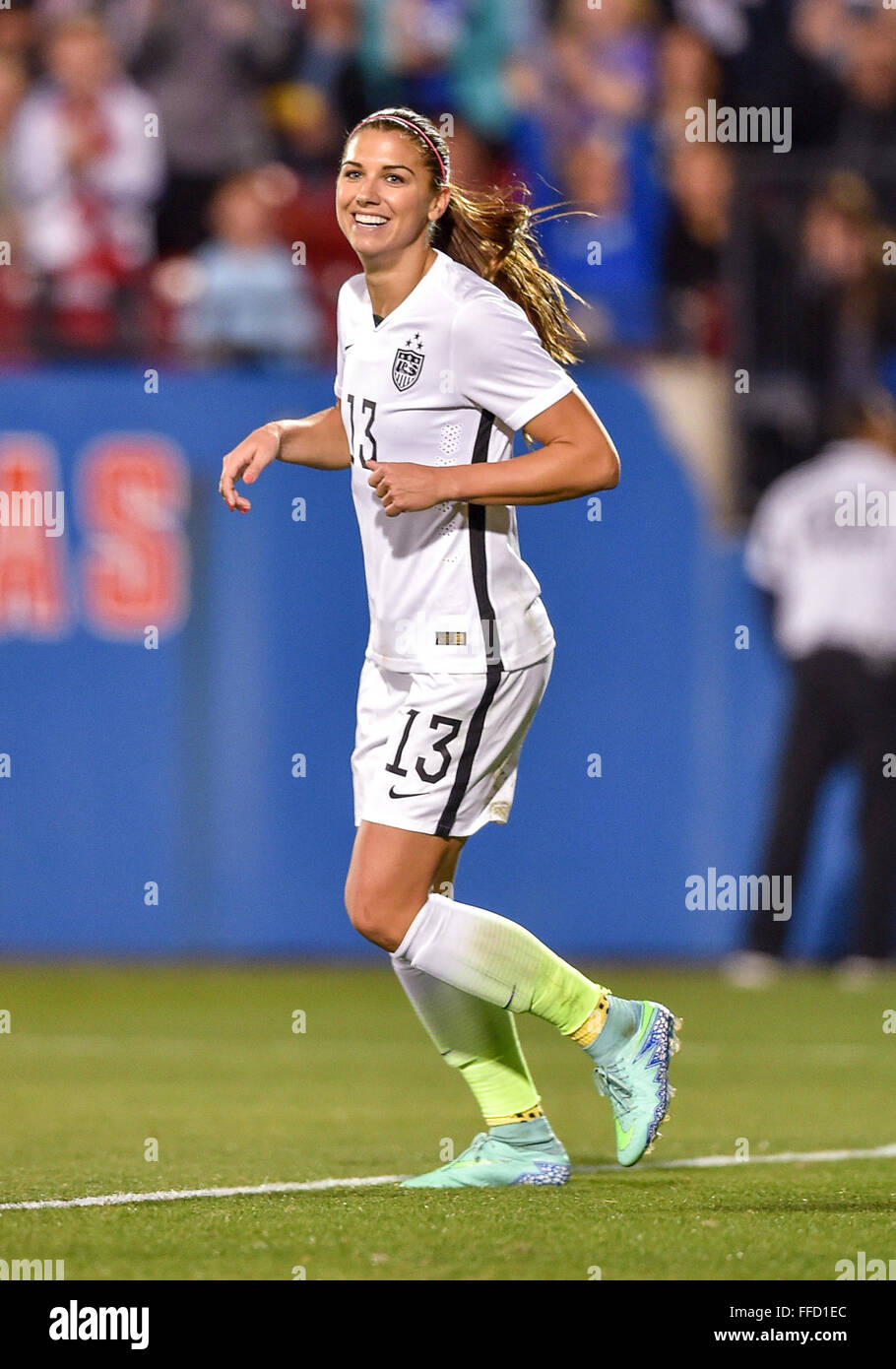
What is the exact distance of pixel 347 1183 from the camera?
580cm

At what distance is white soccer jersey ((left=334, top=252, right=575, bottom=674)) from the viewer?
547 cm

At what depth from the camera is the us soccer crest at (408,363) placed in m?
5.53

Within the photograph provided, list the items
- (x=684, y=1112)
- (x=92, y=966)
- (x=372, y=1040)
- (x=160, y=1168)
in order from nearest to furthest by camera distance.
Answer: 1. (x=160, y=1168)
2. (x=684, y=1112)
3. (x=372, y=1040)
4. (x=92, y=966)

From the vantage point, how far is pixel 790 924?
1227 centimetres

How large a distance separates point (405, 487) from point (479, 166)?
26.8 ft

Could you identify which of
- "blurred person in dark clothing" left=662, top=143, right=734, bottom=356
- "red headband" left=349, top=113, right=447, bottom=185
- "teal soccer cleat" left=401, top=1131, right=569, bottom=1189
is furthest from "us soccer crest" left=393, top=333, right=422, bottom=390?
"blurred person in dark clothing" left=662, top=143, right=734, bottom=356

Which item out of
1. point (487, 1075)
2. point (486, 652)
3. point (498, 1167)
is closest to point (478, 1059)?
point (487, 1075)

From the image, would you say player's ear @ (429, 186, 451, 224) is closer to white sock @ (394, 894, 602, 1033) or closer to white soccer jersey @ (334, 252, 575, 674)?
white soccer jersey @ (334, 252, 575, 674)

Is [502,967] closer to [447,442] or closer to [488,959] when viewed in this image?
[488,959]

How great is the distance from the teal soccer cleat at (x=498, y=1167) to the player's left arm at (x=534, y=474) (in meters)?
1.59

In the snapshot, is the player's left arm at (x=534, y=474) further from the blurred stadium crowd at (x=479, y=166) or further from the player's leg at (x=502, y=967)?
the blurred stadium crowd at (x=479, y=166)

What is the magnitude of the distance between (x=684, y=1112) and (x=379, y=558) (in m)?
2.72
